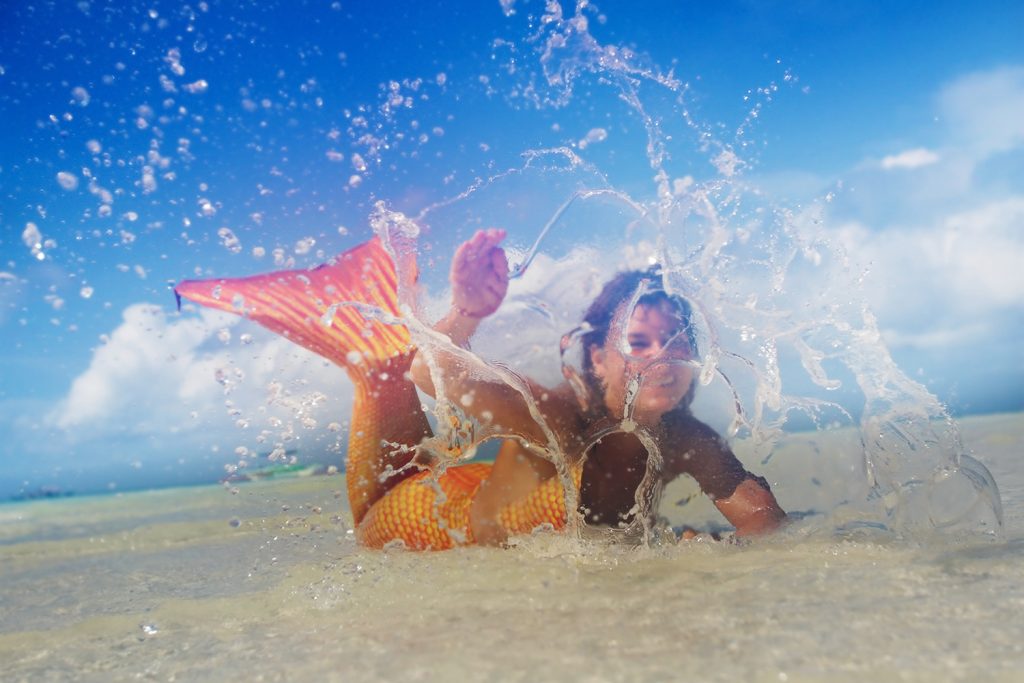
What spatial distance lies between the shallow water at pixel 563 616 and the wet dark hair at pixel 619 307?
2.19 feet

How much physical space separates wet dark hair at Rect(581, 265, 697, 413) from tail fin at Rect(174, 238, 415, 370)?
1.05 metres

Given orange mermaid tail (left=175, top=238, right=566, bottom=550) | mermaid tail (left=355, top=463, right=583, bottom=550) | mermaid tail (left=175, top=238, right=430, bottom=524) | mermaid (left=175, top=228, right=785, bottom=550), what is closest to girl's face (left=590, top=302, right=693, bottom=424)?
mermaid (left=175, top=228, right=785, bottom=550)

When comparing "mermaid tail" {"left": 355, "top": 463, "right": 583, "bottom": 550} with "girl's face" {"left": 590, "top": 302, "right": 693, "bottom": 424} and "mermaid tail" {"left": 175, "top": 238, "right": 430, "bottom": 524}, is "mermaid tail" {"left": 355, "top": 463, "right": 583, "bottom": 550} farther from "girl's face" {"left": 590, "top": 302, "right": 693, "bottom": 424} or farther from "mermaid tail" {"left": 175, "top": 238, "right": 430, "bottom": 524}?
"girl's face" {"left": 590, "top": 302, "right": 693, "bottom": 424}

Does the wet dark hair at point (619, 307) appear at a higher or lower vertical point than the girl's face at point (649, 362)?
higher

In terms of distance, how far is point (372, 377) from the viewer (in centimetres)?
378

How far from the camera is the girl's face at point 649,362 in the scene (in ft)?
9.11

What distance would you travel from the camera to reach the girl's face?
9.11ft

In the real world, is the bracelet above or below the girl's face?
above

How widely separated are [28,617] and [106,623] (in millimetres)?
607

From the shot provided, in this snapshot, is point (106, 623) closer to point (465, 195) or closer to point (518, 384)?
point (518, 384)

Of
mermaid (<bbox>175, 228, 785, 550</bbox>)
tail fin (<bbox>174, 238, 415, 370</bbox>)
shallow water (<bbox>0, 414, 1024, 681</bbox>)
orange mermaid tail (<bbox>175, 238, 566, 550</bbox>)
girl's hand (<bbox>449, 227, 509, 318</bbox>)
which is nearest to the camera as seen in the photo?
shallow water (<bbox>0, 414, 1024, 681</bbox>)

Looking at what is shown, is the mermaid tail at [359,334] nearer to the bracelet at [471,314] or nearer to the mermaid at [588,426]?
the mermaid at [588,426]

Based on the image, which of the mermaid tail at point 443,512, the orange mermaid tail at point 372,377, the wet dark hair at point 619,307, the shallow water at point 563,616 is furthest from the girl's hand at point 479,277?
the shallow water at point 563,616

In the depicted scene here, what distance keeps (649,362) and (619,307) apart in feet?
0.86
